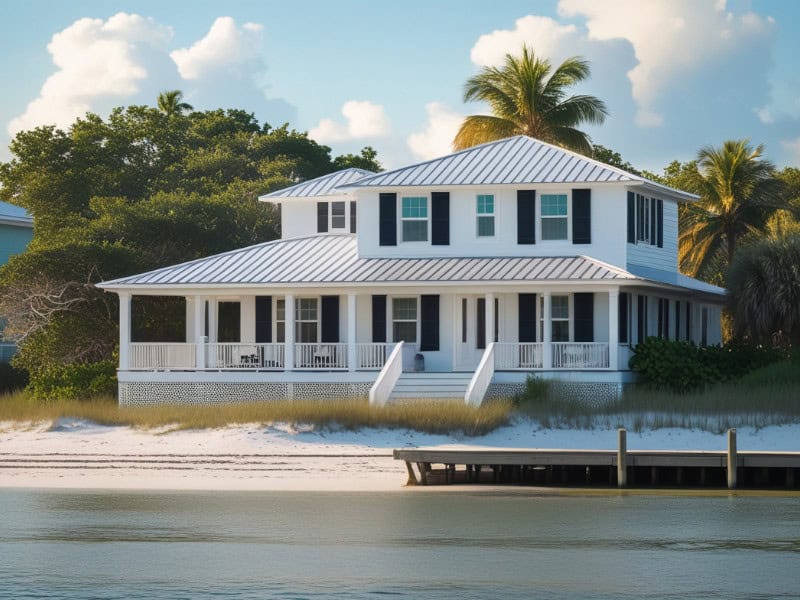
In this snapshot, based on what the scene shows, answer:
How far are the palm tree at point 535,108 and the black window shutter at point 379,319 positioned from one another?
14529 mm

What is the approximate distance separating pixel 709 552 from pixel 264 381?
1901 cm

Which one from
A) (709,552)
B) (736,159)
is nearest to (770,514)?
(709,552)

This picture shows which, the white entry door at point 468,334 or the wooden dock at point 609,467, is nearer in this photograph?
the wooden dock at point 609,467

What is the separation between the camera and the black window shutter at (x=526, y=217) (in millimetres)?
46156

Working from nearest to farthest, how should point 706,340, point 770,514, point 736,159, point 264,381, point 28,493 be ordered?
point 770,514
point 28,493
point 264,381
point 706,340
point 736,159

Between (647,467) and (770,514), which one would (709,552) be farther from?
(647,467)

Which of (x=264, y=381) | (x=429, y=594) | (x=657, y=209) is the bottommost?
(x=429, y=594)

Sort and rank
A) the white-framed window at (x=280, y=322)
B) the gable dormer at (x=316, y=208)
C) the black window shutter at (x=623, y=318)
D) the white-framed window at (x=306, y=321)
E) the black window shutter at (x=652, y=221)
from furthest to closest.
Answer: the gable dormer at (x=316, y=208) → the black window shutter at (x=652, y=221) → the white-framed window at (x=280, y=322) → the white-framed window at (x=306, y=321) → the black window shutter at (x=623, y=318)

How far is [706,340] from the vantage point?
54.8 metres

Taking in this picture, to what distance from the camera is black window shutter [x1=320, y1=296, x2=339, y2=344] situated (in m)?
47.3

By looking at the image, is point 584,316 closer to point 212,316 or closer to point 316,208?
point 316,208

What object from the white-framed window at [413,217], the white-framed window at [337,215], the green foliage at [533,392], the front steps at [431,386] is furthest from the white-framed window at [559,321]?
the white-framed window at [337,215]

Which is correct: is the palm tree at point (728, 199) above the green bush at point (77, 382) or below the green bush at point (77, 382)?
above

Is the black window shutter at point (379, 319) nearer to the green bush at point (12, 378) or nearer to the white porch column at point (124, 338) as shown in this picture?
the white porch column at point (124, 338)
